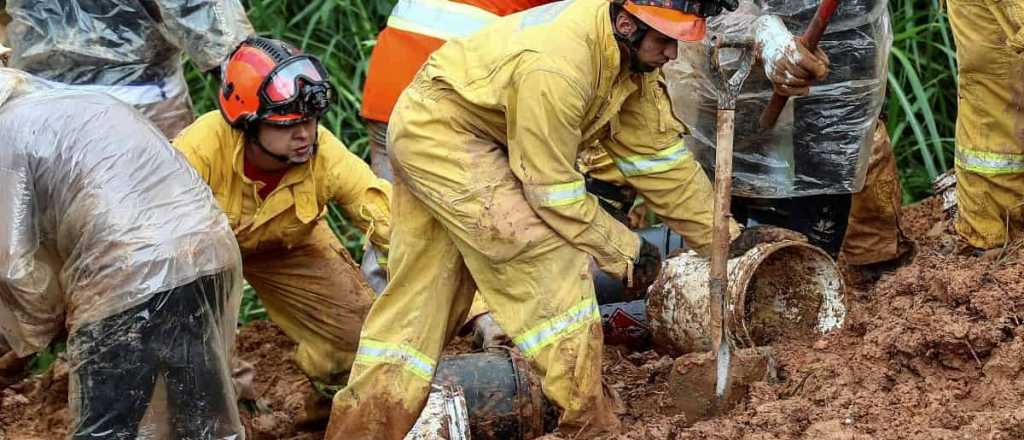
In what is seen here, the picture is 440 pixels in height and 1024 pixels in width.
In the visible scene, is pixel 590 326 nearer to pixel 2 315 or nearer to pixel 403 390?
pixel 403 390

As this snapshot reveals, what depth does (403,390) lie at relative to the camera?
441 cm

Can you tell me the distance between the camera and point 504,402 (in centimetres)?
467

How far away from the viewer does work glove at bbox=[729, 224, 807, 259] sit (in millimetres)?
4789

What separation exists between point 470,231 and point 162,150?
927 millimetres

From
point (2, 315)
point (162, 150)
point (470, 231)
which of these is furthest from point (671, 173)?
point (2, 315)

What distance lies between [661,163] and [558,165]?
1.93 feet

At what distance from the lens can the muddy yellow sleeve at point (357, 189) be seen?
5012mm

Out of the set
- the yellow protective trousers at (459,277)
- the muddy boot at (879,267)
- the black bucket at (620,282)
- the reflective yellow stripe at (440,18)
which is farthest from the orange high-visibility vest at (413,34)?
the muddy boot at (879,267)

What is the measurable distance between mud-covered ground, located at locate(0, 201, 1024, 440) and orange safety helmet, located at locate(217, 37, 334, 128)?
1.39 meters

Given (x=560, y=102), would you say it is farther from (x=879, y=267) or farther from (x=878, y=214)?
(x=879, y=267)

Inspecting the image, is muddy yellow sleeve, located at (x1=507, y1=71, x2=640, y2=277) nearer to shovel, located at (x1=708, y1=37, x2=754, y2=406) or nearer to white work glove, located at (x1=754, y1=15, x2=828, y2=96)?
shovel, located at (x1=708, y1=37, x2=754, y2=406)

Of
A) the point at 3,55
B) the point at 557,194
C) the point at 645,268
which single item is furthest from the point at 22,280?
the point at 645,268

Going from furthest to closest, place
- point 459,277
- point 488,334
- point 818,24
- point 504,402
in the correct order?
point 488,334 < point 504,402 < point 459,277 < point 818,24

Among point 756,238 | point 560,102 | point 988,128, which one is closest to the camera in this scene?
point 560,102
